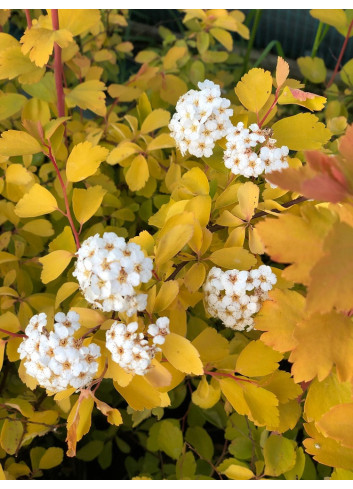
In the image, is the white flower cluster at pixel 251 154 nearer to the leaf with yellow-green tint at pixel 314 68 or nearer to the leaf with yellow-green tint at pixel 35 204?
the leaf with yellow-green tint at pixel 35 204

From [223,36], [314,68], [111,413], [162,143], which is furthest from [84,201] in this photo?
[314,68]

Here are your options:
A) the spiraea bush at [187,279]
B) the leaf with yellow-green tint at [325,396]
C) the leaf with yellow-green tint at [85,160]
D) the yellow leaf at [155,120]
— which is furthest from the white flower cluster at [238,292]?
the yellow leaf at [155,120]

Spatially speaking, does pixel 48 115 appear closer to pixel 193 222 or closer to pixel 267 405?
pixel 193 222

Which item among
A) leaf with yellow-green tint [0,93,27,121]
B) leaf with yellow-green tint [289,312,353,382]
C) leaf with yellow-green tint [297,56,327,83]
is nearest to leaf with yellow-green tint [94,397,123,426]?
leaf with yellow-green tint [289,312,353,382]

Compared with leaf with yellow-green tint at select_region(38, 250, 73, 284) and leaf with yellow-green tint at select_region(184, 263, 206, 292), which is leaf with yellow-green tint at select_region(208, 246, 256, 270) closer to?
leaf with yellow-green tint at select_region(184, 263, 206, 292)

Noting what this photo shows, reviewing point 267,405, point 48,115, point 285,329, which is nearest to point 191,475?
point 267,405

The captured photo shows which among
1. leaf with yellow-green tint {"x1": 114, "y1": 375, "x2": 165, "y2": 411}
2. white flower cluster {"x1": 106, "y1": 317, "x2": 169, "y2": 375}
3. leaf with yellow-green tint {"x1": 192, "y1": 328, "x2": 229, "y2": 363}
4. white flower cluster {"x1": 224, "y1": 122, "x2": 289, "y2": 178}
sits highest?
white flower cluster {"x1": 224, "y1": 122, "x2": 289, "y2": 178}
